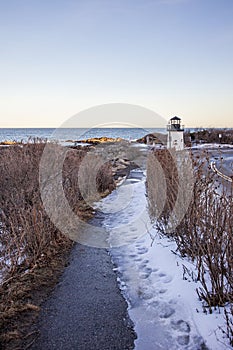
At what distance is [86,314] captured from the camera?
12.4 ft

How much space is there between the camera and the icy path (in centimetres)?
321

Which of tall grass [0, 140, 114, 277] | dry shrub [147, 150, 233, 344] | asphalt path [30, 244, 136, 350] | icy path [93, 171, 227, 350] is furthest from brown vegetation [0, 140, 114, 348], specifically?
dry shrub [147, 150, 233, 344]

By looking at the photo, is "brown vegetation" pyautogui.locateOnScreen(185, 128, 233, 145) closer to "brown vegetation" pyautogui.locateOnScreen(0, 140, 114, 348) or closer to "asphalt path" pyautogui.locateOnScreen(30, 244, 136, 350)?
"brown vegetation" pyautogui.locateOnScreen(0, 140, 114, 348)

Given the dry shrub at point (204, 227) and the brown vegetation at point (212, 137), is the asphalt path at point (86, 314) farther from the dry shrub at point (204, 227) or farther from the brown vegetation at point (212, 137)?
the brown vegetation at point (212, 137)

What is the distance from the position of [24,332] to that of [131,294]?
4.77ft

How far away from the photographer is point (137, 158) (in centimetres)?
2261

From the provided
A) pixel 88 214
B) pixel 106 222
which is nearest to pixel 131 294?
pixel 106 222

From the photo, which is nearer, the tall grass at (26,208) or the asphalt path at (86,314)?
the asphalt path at (86,314)

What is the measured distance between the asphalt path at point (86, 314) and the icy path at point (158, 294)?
5.9 inches

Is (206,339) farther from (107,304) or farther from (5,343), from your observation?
(5,343)

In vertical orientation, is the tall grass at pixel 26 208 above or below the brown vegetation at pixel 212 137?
below

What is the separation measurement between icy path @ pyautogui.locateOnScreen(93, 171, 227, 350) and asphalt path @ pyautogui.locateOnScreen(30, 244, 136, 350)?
149mm

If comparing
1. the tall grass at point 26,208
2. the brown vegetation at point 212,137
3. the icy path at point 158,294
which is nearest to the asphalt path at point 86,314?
the icy path at point 158,294

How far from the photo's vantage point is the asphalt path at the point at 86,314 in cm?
325
